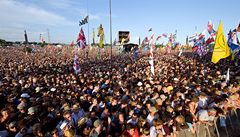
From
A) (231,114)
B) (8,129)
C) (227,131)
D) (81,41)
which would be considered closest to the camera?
(8,129)

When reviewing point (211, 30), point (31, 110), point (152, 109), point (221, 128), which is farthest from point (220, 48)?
point (211, 30)

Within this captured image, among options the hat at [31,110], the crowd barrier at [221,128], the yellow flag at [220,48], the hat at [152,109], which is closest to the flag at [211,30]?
the yellow flag at [220,48]

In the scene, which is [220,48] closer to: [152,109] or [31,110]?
[152,109]

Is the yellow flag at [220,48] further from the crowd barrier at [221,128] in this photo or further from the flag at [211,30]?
the flag at [211,30]

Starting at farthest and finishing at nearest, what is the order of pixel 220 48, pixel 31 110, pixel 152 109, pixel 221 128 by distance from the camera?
pixel 220 48 < pixel 31 110 < pixel 221 128 < pixel 152 109

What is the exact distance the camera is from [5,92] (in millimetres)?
10016

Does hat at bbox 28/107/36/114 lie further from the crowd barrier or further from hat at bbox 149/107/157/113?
the crowd barrier

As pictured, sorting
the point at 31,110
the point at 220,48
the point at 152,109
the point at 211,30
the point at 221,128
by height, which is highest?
the point at 211,30

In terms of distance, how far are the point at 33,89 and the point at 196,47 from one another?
63.2 ft

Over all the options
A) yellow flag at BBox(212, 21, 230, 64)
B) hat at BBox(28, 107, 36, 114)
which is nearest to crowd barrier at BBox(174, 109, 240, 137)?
yellow flag at BBox(212, 21, 230, 64)

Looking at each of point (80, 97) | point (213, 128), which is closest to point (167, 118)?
point (213, 128)

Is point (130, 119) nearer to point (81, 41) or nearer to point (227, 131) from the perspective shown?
point (227, 131)

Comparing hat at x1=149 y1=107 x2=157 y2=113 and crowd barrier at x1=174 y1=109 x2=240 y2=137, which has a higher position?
hat at x1=149 y1=107 x2=157 y2=113

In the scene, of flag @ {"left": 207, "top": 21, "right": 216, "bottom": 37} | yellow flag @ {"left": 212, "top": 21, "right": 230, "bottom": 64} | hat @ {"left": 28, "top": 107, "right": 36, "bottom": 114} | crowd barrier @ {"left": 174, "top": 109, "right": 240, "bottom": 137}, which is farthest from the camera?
flag @ {"left": 207, "top": 21, "right": 216, "bottom": 37}
